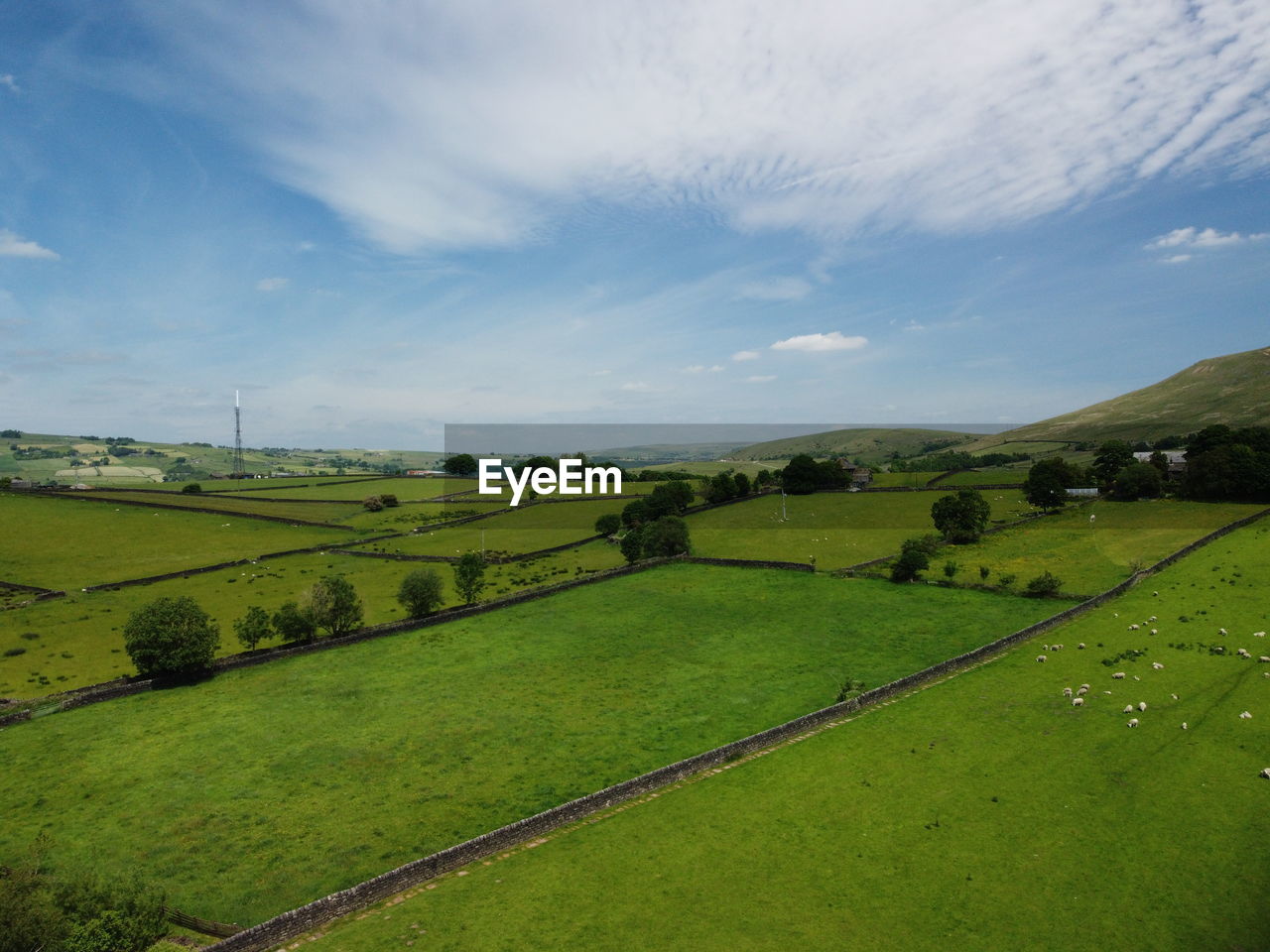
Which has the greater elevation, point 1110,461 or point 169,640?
point 1110,461

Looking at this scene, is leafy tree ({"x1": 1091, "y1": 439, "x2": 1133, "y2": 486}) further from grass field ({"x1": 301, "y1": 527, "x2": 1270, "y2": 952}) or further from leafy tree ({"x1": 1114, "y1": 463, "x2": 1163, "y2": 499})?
grass field ({"x1": 301, "y1": 527, "x2": 1270, "y2": 952})

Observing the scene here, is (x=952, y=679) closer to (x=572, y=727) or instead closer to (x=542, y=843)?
(x=572, y=727)

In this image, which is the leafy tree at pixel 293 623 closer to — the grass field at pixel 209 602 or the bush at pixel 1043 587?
the grass field at pixel 209 602

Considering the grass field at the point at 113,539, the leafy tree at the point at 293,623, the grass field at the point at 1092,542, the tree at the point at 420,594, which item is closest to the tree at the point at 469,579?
the tree at the point at 420,594

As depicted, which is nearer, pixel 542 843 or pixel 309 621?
pixel 542 843

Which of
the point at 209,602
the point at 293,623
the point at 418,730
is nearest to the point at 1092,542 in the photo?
the point at 418,730

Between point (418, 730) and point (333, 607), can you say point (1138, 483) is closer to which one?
point (418, 730)

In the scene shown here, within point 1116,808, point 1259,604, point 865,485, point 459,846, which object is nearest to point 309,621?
point 459,846
